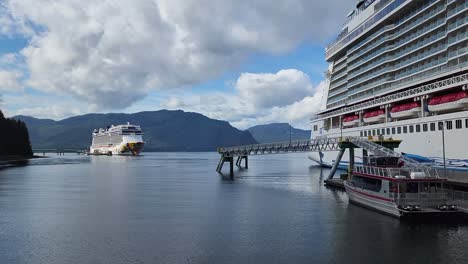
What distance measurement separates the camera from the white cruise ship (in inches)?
2183

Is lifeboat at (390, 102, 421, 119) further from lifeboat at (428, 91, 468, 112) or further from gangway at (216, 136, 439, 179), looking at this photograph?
gangway at (216, 136, 439, 179)

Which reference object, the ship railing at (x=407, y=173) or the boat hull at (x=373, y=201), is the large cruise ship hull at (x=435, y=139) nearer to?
the ship railing at (x=407, y=173)

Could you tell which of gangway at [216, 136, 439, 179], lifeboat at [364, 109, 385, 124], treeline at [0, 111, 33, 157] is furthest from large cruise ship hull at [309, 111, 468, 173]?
treeline at [0, 111, 33, 157]

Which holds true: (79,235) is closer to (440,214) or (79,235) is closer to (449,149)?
(440,214)

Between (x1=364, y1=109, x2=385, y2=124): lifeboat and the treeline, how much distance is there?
445 feet

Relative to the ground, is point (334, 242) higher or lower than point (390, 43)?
lower

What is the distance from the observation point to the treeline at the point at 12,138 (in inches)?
6383

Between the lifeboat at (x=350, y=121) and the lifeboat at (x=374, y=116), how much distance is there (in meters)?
4.92

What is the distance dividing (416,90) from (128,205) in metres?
44.4

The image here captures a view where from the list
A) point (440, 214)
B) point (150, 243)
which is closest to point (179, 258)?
point (150, 243)

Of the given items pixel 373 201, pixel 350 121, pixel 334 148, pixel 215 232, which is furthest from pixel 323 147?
pixel 215 232

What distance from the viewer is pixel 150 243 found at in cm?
3133

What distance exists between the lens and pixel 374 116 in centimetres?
7681

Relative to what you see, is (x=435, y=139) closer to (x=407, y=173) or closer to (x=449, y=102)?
(x=449, y=102)
